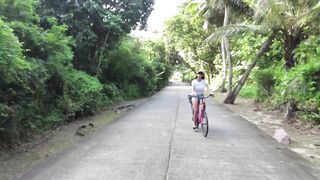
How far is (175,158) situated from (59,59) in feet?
20.0

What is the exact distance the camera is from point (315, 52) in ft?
50.1

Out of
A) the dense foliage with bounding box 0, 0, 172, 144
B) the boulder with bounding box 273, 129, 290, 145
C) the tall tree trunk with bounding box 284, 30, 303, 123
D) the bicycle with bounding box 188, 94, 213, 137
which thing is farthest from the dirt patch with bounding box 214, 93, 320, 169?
the dense foliage with bounding box 0, 0, 172, 144

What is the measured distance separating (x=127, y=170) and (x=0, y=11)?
20.0ft

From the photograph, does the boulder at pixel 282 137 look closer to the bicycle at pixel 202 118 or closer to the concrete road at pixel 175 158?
the concrete road at pixel 175 158

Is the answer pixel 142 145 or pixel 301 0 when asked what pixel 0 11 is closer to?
pixel 142 145

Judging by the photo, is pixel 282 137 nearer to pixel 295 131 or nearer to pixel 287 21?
pixel 295 131

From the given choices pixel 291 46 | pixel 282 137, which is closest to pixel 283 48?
pixel 291 46

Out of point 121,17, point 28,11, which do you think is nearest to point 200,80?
point 28,11

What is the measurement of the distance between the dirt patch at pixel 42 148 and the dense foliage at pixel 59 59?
38 centimetres

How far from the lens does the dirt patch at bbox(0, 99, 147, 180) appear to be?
25.4 ft

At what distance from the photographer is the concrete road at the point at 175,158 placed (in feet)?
23.5

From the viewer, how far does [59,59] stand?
42.1ft

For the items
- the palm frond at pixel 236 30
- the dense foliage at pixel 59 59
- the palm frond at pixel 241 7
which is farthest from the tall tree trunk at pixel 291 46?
the dense foliage at pixel 59 59

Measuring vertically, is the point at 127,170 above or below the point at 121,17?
below
